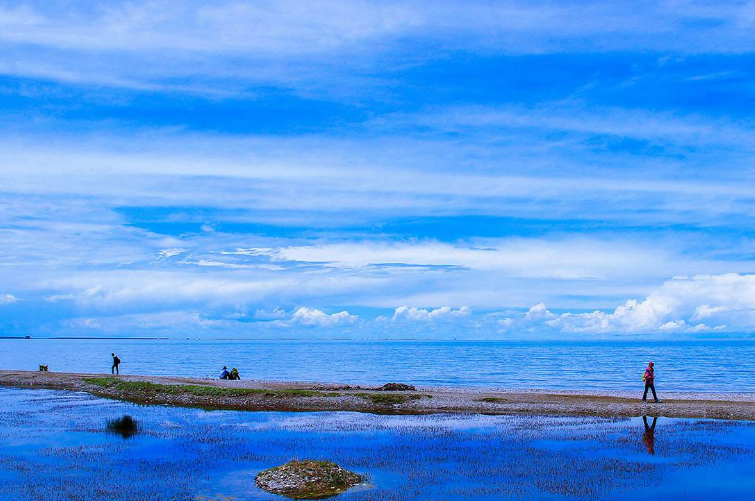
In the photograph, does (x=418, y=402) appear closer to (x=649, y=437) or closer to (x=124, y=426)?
(x=649, y=437)

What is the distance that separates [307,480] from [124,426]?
17194 mm

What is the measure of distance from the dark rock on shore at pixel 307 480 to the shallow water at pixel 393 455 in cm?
57

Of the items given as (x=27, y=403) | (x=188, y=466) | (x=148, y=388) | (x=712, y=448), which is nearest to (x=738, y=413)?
(x=712, y=448)

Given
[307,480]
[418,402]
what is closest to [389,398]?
[418,402]

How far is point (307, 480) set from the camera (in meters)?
20.9

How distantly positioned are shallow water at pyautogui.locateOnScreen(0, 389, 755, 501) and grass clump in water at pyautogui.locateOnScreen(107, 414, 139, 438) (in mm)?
567

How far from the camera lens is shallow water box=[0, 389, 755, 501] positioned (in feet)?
67.9

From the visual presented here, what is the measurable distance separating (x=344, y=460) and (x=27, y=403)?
30500 millimetres

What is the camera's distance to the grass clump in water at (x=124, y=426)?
→ 1243 inches

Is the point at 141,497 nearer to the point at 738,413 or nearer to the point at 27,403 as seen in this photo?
the point at 27,403

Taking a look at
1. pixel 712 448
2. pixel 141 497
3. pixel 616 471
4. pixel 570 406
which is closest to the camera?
pixel 141 497

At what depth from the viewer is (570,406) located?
135ft

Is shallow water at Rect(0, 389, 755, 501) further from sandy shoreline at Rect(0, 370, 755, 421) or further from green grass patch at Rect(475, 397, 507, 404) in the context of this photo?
green grass patch at Rect(475, 397, 507, 404)

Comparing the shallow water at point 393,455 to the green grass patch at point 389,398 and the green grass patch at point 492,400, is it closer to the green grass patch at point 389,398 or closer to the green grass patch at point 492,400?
the green grass patch at point 389,398
